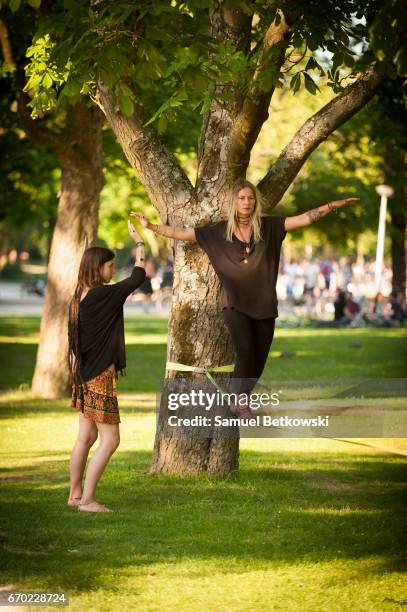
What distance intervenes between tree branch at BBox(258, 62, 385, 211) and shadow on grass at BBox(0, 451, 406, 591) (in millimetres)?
2527

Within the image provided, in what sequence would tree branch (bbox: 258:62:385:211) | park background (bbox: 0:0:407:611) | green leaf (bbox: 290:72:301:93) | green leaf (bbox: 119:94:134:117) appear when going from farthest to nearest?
tree branch (bbox: 258:62:385:211) → green leaf (bbox: 290:72:301:93) → green leaf (bbox: 119:94:134:117) → park background (bbox: 0:0:407:611)

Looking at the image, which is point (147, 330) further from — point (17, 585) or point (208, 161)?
point (17, 585)

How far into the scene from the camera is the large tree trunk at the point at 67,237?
18.0 m

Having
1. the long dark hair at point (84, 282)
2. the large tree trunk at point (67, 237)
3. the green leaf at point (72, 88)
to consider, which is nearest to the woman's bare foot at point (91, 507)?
the long dark hair at point (84, 282)

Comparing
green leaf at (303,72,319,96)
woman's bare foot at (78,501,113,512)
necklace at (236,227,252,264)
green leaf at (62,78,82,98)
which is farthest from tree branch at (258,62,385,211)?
woman's bare foot at (78,501,113,512)

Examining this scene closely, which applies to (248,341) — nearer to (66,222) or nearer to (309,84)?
(309,84)

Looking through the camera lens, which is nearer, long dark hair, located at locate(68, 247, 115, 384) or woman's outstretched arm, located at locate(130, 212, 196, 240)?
long dark hair, located at locate(68, 247, 115, 384)

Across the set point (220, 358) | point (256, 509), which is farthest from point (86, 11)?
point (256, 509)

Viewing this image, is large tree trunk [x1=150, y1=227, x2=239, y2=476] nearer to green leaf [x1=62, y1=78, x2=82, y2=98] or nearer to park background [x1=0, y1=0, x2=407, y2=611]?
park background [x1=0, y1=0, x2=407, y2=611]

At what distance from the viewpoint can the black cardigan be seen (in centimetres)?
862

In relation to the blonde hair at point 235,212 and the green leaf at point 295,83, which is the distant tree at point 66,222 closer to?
the green leaf at point 295,83

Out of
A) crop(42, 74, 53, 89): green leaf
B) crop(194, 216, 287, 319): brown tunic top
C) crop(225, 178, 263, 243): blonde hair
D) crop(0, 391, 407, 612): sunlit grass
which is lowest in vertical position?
crop(0, 391, 407, 612): sunlit grass

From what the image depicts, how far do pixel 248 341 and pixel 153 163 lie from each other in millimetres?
2246

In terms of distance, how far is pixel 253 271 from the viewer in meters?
9.02
